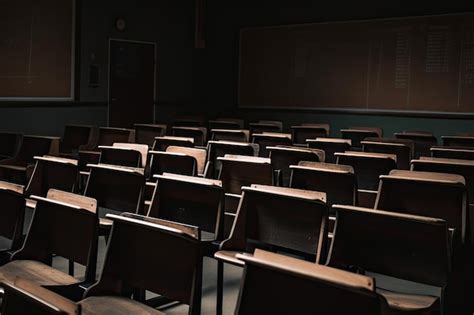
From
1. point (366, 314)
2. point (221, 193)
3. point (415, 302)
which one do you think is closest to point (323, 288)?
point (366, 314)

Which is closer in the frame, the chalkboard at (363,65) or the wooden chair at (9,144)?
the wooden chair at (9,144)

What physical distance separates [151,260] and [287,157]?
9.48ft

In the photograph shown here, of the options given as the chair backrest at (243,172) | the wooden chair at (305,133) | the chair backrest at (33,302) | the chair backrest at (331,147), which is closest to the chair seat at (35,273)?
the chair backrest at (33,302)

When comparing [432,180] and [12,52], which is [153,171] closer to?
[432,180]

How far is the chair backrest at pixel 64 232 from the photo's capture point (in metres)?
2.98

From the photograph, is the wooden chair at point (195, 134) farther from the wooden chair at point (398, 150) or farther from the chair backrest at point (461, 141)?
the chair backrest at point (461, 141)

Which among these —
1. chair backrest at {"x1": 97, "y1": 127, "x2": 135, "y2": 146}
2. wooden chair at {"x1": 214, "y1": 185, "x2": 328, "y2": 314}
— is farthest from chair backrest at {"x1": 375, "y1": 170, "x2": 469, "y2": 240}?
chair backrest at {"x1": 97, "y1": 127, "x2": 135, "y2": 146}

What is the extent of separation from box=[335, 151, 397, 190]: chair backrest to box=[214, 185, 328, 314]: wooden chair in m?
1.57

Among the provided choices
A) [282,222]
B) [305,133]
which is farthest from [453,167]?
[305,133]

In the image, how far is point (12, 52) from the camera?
350 inches

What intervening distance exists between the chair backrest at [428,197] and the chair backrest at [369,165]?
102 centimetres

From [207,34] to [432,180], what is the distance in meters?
8.94

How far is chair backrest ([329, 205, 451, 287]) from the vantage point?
9.21ft

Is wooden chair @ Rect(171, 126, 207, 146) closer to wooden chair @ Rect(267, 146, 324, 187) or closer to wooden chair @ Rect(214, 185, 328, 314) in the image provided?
wooden chair @ Rect(267, 146, 324, 187)
